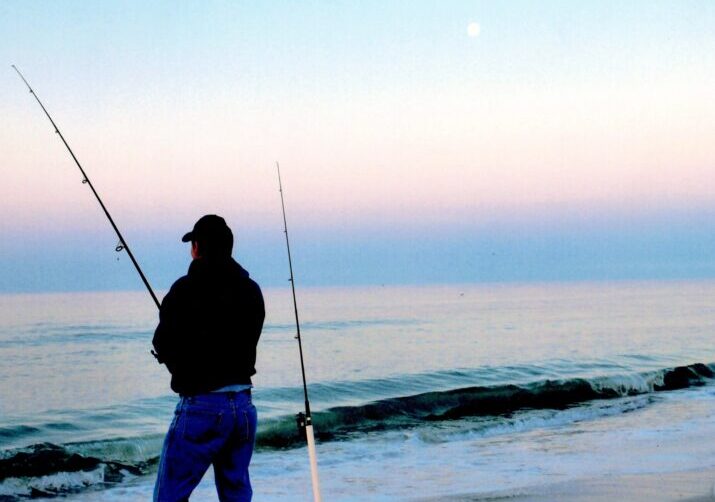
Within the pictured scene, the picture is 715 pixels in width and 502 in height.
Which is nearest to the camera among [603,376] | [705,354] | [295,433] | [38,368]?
[295,433]

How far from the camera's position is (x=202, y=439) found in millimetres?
3113

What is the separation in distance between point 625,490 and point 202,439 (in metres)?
4.04

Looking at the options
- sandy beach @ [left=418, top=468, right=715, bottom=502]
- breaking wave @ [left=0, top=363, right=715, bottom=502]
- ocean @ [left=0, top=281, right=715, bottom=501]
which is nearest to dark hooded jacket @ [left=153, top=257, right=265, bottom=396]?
sandy beach @ [left=418, top=468, right=715, bottom=502]

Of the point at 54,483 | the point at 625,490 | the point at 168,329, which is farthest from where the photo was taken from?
the point at 54,483

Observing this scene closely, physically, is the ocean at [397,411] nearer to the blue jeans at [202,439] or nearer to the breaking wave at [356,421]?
the breaking wave at [356,421]

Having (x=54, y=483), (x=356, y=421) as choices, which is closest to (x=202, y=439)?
(x=54, y=483)

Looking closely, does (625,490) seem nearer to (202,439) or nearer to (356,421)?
(202,439)

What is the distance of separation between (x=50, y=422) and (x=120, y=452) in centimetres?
268

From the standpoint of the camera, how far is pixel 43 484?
8055 millimetres

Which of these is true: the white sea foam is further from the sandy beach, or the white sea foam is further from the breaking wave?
the sandy beach

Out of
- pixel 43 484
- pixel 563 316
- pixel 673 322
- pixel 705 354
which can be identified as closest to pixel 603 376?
pixel 705 354

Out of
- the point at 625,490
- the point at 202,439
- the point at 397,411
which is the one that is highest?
the point at 202,439

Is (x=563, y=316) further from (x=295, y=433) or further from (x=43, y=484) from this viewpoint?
(x=43, y=484)

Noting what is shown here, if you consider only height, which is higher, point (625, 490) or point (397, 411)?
point (625, 490)
